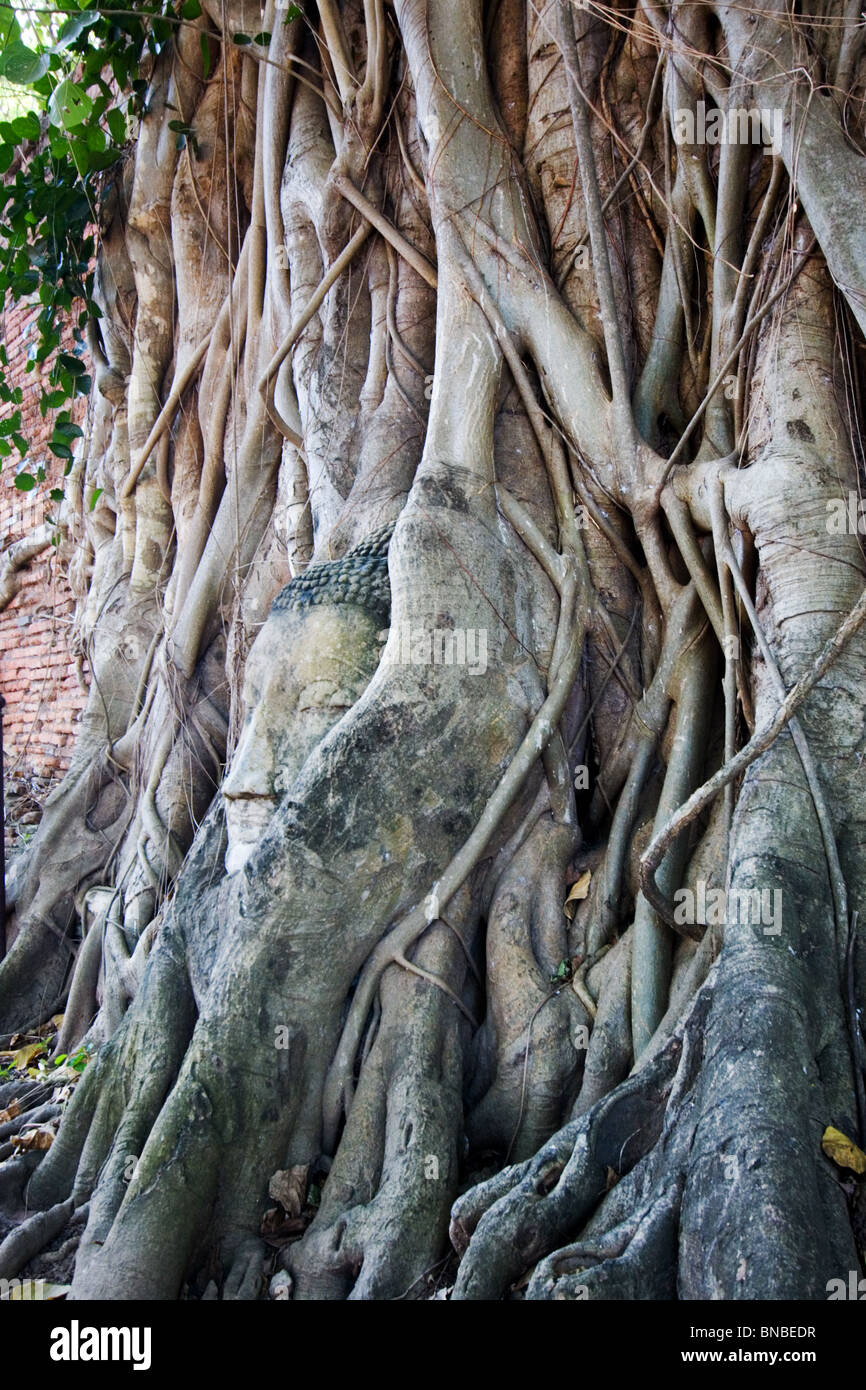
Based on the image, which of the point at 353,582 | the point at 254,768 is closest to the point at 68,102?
the point at 353,582

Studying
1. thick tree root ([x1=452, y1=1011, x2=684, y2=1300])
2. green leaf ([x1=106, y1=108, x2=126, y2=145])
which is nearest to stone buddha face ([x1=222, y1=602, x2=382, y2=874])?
thick tree root ([x1=452, y1=1011, x2=684, y2=1300])

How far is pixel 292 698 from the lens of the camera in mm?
2863

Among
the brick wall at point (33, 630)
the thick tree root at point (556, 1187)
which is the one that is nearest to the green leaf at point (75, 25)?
the brick wall at point (33, 630)

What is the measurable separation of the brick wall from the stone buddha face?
3482 mm

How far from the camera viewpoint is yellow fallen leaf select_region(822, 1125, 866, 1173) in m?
1.68

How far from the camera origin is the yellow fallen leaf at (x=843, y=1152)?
1680 mm

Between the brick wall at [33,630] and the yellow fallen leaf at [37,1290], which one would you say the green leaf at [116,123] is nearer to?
the brick wall at [33,630]

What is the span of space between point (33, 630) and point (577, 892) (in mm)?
5200

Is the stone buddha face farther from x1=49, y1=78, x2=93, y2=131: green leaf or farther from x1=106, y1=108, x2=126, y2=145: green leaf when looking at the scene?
x1=106, y1=108, x2=126, y2=145: green leaf

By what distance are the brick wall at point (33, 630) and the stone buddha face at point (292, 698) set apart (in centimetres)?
348

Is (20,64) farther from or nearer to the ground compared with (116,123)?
nearer to the ground

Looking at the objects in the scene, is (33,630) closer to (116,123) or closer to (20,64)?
(116,123)

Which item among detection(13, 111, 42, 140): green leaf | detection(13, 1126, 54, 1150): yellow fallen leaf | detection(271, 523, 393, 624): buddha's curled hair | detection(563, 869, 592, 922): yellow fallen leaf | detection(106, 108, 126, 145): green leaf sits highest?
detection(13, 111, 42, 140): green leaf

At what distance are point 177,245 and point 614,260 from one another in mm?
2430
